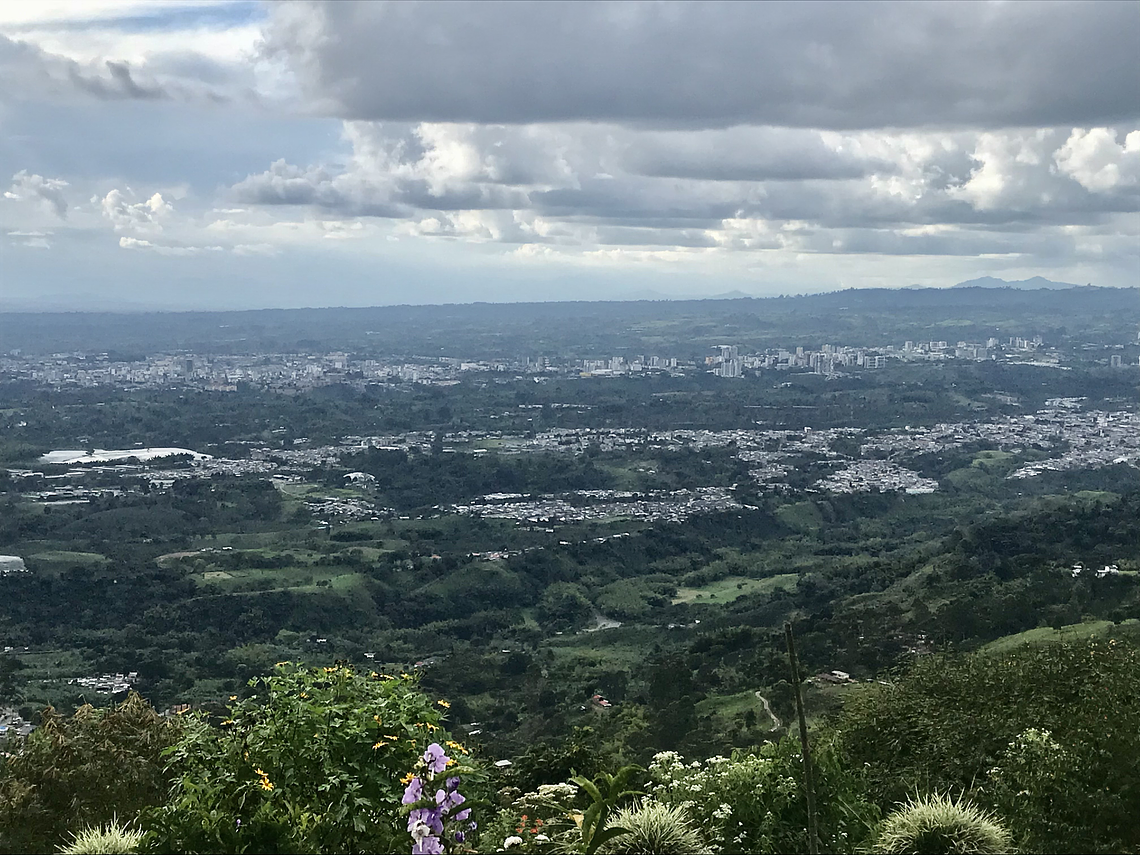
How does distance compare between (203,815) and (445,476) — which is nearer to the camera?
(203,815)

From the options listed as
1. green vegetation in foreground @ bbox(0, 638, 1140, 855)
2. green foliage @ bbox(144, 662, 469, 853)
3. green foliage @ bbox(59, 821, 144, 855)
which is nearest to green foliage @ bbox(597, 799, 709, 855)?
green vegetation in foreground @ bbox(0, 638, 1140, 855)

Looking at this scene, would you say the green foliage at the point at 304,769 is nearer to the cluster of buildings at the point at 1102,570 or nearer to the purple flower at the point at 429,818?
the purple flower at the point at 429,818

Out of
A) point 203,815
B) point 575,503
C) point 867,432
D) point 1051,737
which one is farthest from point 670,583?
point 867,432

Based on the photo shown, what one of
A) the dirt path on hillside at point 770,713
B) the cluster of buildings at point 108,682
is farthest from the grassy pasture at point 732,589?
the cluster of buildings at point 108,682

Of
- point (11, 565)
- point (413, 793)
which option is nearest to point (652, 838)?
point (413, 793)

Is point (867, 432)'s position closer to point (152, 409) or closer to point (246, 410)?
point (246, 410)

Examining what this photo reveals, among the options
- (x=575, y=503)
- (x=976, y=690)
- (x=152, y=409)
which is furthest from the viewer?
(x=152, y=409)
